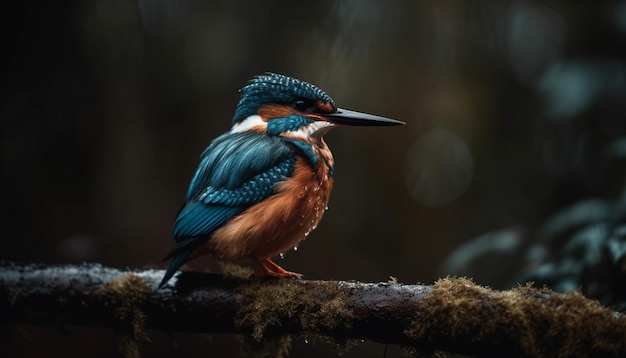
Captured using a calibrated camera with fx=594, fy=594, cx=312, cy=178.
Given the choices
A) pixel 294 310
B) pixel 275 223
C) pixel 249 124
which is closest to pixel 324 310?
pixel 294 310

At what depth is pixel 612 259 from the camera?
1.95m

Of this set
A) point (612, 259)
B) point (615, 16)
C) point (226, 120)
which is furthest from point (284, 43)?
point (612, 259)

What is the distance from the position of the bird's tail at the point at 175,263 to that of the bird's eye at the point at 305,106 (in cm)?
73

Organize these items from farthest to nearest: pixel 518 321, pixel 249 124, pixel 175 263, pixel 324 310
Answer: pixel 249 124, pixel 175 263, pixel 324 310, pixel 518 321

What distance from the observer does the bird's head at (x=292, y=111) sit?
2404mm

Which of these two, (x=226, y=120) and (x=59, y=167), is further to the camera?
(x=226, y=120)

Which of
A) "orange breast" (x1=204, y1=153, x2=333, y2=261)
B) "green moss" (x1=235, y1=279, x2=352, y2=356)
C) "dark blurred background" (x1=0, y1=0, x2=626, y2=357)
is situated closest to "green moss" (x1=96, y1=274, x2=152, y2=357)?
"orange breast" (x1=204, y1=153, x2=333, y2=261)

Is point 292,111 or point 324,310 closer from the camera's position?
point 324,310

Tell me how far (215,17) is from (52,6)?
90cm

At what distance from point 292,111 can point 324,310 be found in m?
0.91

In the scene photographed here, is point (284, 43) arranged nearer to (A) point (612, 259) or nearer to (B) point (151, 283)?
(B) point (151, 283)

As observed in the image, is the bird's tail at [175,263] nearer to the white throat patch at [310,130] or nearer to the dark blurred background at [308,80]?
the white throat patch at [310,130]

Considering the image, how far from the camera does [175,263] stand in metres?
2.14

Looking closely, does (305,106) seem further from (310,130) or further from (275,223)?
(275,223)
